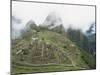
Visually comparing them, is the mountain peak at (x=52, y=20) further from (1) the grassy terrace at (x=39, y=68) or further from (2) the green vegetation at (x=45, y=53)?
(1) the grassy terrace at (x=39, y=68)

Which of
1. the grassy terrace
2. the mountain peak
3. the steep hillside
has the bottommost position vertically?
the grassy terrace

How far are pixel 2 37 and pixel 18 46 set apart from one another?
0.21 meters

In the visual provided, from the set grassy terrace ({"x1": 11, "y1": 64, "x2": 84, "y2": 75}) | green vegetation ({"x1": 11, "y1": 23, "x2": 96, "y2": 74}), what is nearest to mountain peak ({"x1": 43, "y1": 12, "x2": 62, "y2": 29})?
green vegetation ({"x1": 11, "y1": 23, "x2": 96, "y2": 74})

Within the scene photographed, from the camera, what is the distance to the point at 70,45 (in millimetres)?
2664

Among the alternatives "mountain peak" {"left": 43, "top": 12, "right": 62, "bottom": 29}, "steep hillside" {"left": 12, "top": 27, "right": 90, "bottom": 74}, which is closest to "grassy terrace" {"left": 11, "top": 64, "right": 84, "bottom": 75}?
"steep hillside" {"left": 12, "top": 27, "right": 90, "bottom": 74}

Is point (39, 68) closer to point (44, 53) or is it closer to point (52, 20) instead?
point (44, 53)

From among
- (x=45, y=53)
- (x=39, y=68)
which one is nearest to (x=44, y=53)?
(x=45, y=53)

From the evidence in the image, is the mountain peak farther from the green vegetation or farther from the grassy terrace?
the grassy terrace

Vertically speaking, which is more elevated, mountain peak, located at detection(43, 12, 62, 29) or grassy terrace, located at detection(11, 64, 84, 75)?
mountain peak, located at detection(43, 12, 62, 29)

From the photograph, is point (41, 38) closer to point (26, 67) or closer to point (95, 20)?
point (26, 67)

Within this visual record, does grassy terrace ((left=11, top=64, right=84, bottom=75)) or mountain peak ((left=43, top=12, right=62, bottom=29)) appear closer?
grassy terrace ((left=11, top=64, right=84, bottom=75))

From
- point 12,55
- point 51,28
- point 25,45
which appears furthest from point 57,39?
point 12,55

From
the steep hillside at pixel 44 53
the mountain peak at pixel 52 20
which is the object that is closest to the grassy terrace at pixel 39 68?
the steep hillside at pixel 44 53

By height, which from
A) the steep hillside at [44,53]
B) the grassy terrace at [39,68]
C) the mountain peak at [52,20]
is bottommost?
the grassy terrace at [39,68]
